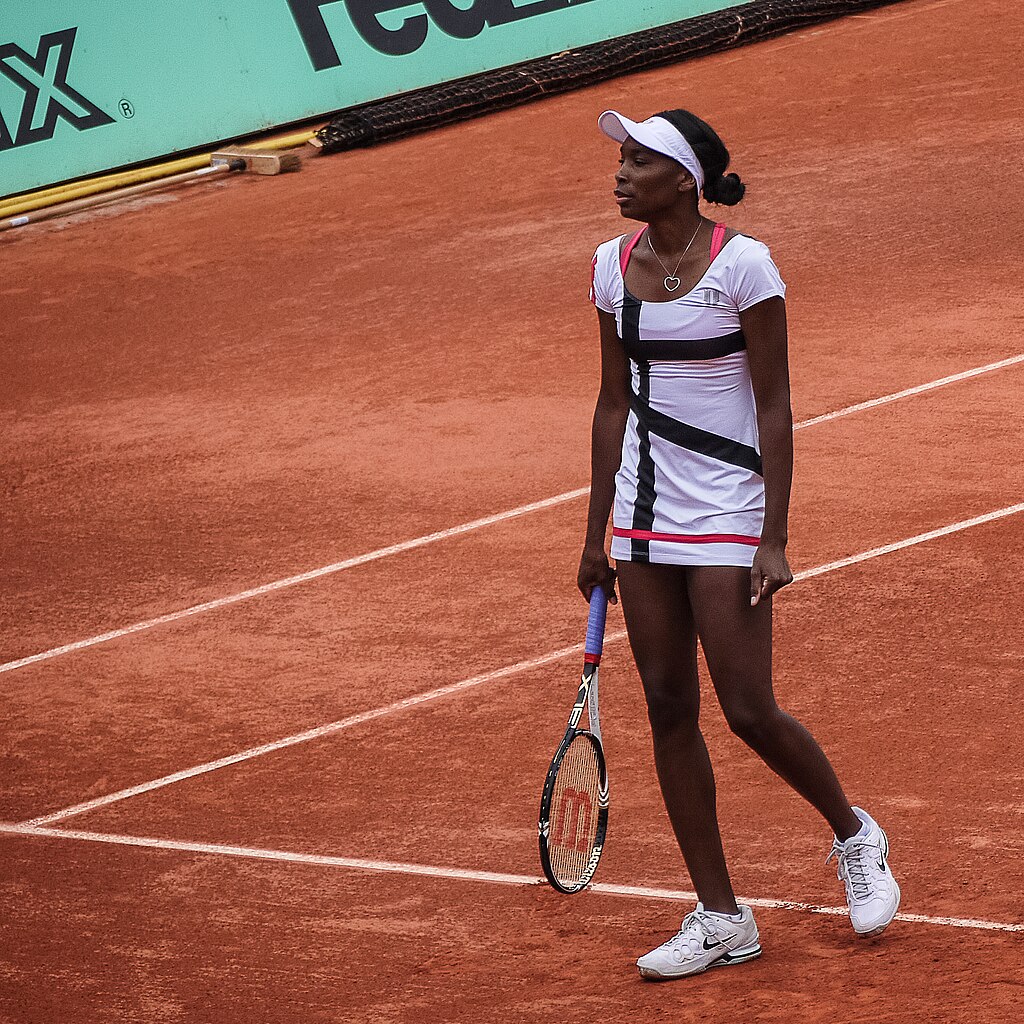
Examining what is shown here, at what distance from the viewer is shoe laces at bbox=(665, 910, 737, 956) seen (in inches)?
190

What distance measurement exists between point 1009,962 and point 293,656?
404cm

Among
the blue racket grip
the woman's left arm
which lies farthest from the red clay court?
A: the woman's left arm

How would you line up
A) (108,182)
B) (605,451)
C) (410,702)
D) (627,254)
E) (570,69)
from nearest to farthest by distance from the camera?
(627,254), (605,451), (410,702), (108,182), (570,69)

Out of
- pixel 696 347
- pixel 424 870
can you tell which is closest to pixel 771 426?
pixel 696 347

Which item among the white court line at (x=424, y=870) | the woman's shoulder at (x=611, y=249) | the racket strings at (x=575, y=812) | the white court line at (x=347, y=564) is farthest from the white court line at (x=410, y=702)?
the woman's shoulder at (x=611, y=249)

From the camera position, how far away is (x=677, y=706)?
4.76 meters

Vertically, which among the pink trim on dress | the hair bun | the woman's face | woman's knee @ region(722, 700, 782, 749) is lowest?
woman's knee @ region(722, 700, 782, 749)

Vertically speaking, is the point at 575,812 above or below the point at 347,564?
above

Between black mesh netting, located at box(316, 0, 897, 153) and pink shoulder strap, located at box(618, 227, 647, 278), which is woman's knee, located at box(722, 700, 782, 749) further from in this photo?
black mesh netting, located at box(316, 0, 897, 153)

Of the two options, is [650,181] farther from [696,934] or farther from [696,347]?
[696,934]

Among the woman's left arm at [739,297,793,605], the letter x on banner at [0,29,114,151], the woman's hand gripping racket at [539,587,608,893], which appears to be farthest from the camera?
the letter x on banner at [0,29,114,151]

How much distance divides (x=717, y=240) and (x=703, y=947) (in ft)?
6.52

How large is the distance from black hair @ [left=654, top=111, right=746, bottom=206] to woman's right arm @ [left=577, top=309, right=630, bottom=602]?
467 mm

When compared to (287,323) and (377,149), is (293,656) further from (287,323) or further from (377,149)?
(377,149)
